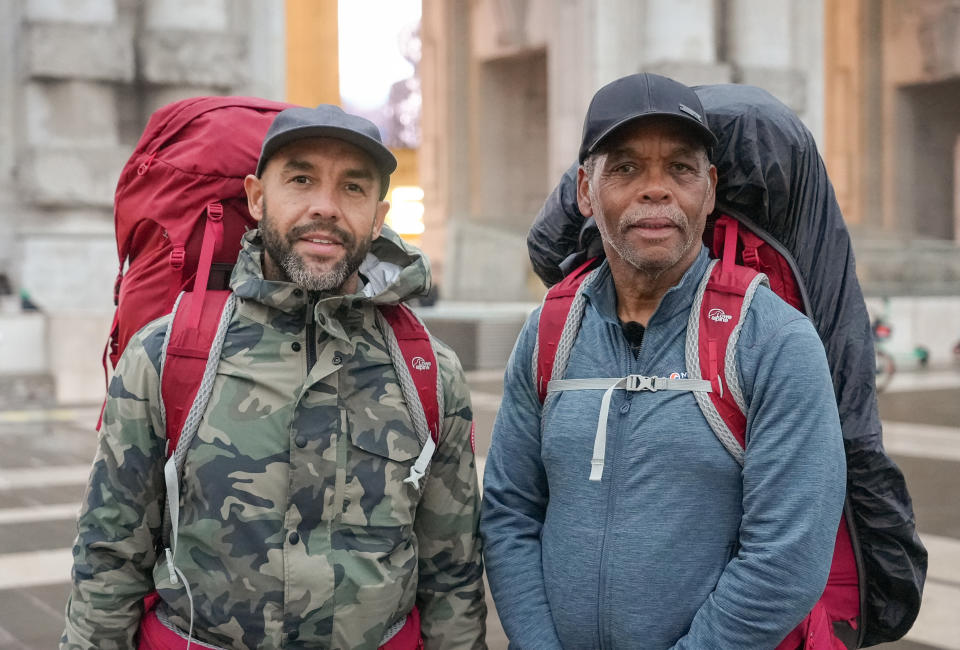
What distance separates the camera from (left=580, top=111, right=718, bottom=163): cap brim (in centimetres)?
237

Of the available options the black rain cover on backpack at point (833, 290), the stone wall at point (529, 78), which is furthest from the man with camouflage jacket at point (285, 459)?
the stone wall at point (529, 78)

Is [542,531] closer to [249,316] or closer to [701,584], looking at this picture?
[701,584]

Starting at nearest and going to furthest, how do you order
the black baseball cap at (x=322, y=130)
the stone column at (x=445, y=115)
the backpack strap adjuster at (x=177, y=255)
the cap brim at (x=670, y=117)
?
1. the cap brim at (x=670, y=117)
2. the black baseball cap at (x=322, y=130)
3. the backpack strap adjuster at (x=177, y=255)
4. the stone column at (x=445, y=115)

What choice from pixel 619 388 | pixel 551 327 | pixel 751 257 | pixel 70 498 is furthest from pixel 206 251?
pixel 70 498

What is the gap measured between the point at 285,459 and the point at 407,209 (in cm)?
5067

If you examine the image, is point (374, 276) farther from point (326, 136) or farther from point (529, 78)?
point (529, 78)

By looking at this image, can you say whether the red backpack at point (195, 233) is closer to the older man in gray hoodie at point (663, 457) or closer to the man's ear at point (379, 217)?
the man's ear at point (379, 217)

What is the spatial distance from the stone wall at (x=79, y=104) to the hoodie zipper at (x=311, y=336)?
12825 mm

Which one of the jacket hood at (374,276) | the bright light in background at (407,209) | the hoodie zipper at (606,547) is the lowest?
the hoodie zipper at (606,547)

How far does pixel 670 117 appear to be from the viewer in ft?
7.84

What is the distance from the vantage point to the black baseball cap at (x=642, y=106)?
7.80 ft

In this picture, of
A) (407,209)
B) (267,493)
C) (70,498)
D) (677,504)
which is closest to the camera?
(677,504)

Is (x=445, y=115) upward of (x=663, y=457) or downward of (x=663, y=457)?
upward

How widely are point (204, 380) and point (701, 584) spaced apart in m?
1.08
